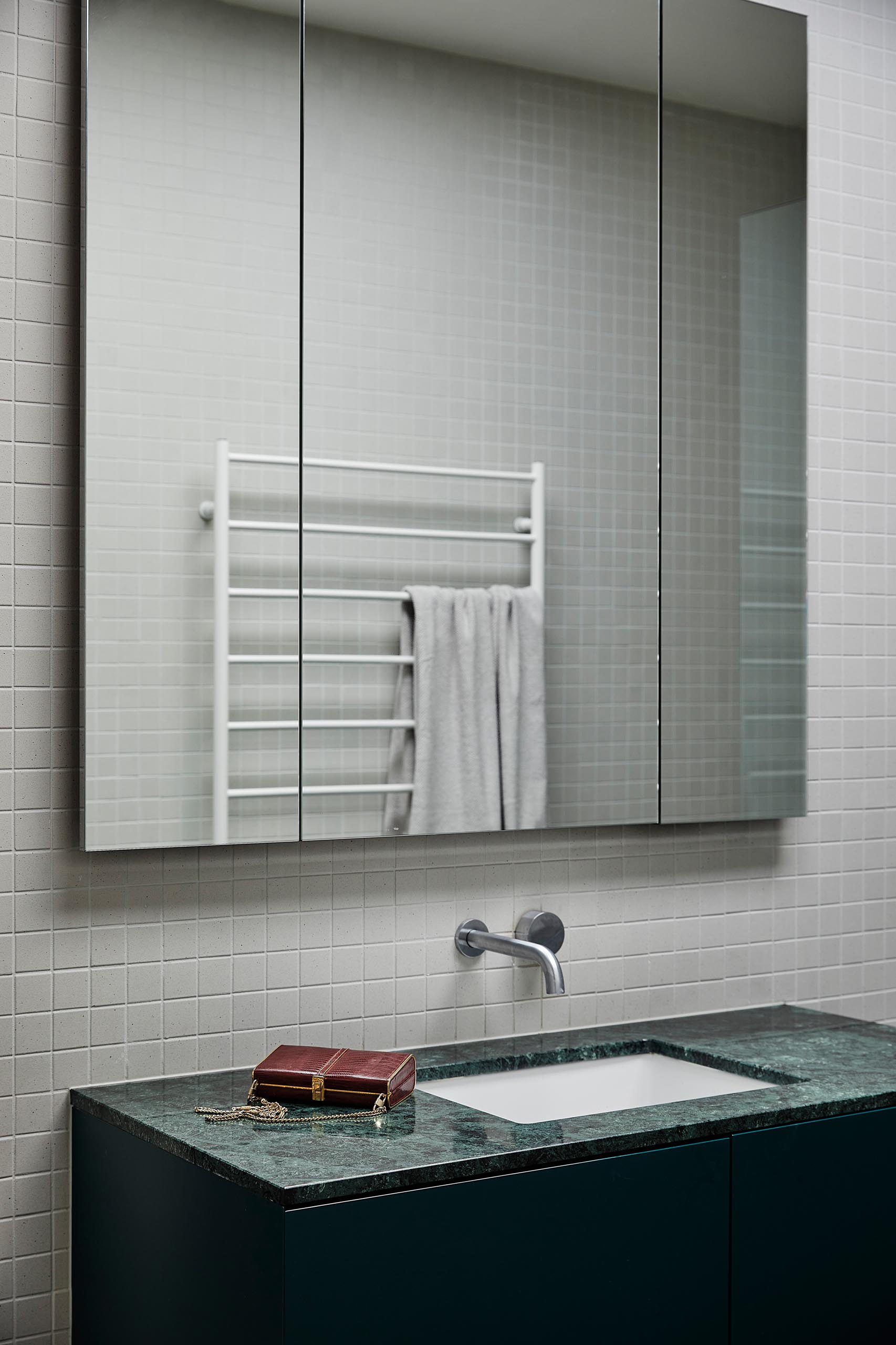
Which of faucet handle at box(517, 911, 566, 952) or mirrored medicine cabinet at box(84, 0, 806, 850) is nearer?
mirrored medicine cabinet at box(84, 0, 806, 850)

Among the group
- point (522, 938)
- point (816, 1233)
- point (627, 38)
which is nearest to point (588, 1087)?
point (522, 938)

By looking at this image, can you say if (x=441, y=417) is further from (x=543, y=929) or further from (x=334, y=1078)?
(x=334, y=1078)

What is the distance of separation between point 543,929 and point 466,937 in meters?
0.12

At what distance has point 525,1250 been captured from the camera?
5.09ft

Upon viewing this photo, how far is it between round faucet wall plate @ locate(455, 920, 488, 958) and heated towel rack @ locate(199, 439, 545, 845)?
231 millimetres

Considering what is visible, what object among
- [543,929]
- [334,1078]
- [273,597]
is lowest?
[334,1078]

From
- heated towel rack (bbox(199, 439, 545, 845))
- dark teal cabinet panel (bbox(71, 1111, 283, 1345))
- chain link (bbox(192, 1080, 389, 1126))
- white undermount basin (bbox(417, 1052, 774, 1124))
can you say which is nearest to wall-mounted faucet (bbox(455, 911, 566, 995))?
white undermount basin (bbox(417, 1052, 774, 1124))

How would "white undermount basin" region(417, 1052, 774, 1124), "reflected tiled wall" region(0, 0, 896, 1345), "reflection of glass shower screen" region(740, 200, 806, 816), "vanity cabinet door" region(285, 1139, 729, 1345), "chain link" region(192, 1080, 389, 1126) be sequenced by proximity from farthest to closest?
"reflection of glass shower screen" region(740, 200, 806, 816) → "white undermount basin" region(417, 1052, 774, 1124) → "reflected tiled wall" region(0, 0, 896, 1345) → "chain link" region(192, 1080, 389, 1126) → "vanity cabinet door" region(285, 1139, 729, 1345)

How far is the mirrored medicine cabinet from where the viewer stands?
6.07ft

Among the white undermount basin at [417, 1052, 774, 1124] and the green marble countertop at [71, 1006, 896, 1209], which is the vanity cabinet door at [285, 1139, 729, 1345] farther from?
the white undermount basin at [417, 1052, 774, 1124]

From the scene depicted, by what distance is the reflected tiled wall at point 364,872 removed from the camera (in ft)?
5.93

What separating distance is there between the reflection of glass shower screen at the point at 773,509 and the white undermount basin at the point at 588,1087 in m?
0.45

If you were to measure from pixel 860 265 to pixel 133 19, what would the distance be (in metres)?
1.31

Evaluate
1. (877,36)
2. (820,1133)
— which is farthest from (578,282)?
(820,1133)
